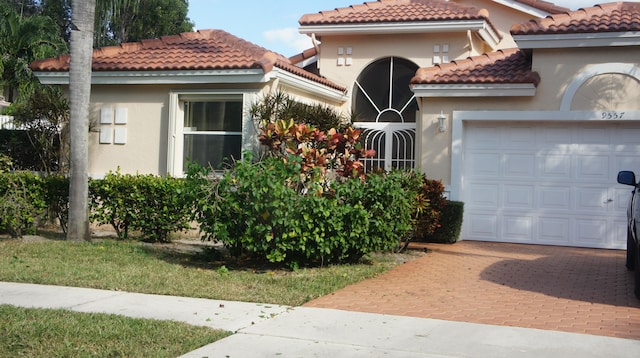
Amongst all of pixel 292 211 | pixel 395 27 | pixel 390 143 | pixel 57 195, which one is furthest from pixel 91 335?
pixel 395 27

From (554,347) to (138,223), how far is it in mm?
8306

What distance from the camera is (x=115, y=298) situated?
7891mm

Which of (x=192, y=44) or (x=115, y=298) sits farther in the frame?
(x=192, y=44)

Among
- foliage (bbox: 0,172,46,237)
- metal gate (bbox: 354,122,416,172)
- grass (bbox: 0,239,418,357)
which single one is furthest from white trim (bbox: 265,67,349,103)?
foliage (bbox: 0,172,46,237)

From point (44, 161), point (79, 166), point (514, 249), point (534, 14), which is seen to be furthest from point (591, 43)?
point (44, 161)

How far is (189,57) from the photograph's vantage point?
1441cm

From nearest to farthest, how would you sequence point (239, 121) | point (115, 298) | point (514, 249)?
1. point (115, 298)
2. point (514, 249)
3. point (239, 121)

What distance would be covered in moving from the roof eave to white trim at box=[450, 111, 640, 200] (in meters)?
3.13

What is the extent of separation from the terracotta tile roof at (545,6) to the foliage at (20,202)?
509 inches

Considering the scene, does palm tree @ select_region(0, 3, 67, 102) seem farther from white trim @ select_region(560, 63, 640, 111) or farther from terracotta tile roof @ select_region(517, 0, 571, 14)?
white trim @ select_region(560, 63, 640, 111)

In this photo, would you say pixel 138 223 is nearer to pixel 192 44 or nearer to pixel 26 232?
pixel 26 232

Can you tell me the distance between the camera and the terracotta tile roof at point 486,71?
1363 centimetres

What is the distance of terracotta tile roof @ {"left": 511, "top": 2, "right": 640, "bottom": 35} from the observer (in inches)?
510

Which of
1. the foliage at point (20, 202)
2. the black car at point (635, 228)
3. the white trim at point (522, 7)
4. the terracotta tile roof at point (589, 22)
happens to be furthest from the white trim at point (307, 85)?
the black car at point (635, 228)
